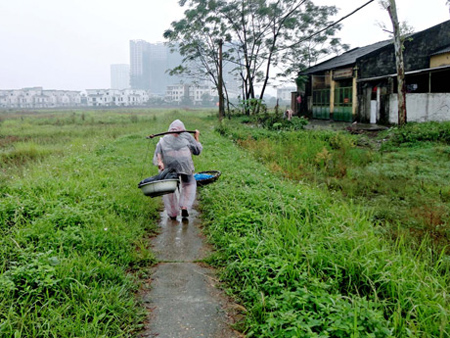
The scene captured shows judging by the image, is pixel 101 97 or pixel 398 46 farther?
pixel 101 97

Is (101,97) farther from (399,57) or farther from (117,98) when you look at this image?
(399,57)

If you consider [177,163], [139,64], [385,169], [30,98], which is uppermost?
[139,64]

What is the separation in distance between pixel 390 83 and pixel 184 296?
18912mm

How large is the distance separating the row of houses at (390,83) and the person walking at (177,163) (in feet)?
47.9

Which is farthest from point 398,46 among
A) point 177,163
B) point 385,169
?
point 177,163

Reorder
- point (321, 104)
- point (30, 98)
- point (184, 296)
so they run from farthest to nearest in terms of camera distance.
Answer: point (30, 98) < point (321, 104) < point (184, 296)

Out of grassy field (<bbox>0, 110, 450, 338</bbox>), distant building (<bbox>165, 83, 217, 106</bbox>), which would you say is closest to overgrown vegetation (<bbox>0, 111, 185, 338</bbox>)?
grassy field (<bbox>0, 110, 450, 338</bbox>)

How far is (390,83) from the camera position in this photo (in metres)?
19.1

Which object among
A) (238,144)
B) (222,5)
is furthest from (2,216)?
(222,5)

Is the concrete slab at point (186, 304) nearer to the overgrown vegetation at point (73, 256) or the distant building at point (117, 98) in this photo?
the overgrown vegetation at point (73, 256)

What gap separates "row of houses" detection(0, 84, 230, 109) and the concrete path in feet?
318

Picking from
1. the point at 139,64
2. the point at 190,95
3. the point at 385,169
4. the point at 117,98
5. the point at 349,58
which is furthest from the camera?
the point at 139,64

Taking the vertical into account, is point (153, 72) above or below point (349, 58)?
above

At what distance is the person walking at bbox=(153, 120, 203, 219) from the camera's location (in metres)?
5.63
